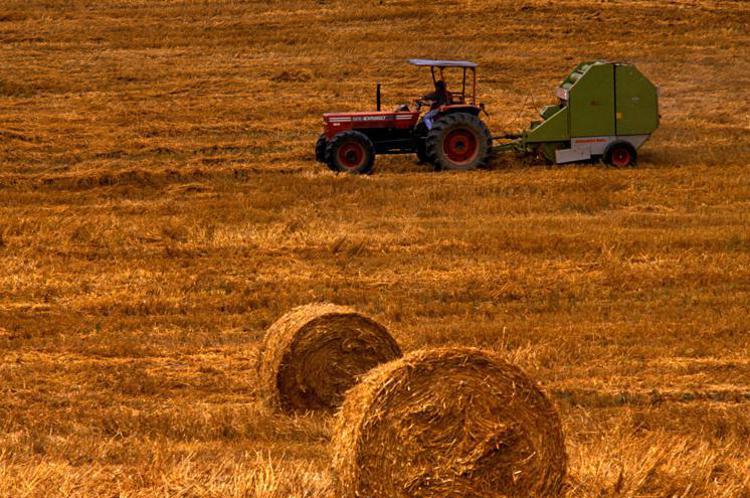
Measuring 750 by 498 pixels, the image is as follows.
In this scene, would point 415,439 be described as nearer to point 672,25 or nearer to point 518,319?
point 518,319

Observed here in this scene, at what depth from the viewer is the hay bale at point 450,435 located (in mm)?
5977

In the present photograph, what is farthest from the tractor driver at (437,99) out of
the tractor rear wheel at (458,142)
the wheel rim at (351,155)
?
the wheel rim at (351,155)

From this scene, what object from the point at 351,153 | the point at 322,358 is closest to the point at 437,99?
the point at 351,153

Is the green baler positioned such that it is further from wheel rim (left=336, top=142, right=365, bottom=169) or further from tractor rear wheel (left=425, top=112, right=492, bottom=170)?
wheel rim (left=336, top=142, right=365, bottom=169)

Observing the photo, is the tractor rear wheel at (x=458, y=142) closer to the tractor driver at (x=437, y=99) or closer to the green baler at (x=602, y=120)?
the tractor driver at (x=437, y=99)

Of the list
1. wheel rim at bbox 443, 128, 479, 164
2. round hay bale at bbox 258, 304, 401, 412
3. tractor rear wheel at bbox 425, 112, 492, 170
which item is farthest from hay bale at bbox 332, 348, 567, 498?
wheel rim at bbox 443, 128, 479, 164

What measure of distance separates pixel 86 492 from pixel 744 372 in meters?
5.25

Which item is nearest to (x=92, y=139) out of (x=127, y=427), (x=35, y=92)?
(x=35, y=92)

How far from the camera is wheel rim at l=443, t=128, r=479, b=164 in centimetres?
1916

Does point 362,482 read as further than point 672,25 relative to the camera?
No

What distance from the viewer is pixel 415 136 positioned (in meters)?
19.6

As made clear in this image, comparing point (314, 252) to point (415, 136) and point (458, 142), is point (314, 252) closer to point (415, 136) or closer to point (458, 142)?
point (458, 142)

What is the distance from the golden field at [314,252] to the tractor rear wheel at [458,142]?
412mm

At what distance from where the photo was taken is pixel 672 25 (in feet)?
98.3
